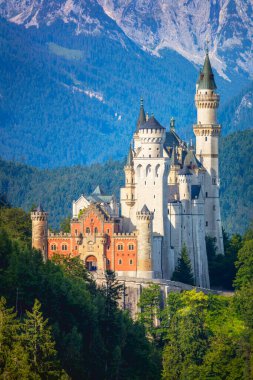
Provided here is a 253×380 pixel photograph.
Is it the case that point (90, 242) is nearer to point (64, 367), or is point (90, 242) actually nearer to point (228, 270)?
point (228, 270)

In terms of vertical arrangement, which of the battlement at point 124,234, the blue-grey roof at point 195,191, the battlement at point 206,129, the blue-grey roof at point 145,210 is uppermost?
the battlement at point 206,129

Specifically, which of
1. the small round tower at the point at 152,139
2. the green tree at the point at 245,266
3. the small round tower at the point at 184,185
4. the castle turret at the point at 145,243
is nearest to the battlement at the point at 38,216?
the castle turret at the point at 145,243

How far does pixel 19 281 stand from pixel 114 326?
7.69 meters

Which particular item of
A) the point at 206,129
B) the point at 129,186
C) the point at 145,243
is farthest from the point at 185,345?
the point at 206,129

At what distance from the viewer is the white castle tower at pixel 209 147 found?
142 m

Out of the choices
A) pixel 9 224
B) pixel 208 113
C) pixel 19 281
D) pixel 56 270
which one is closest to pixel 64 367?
pixel 19 281

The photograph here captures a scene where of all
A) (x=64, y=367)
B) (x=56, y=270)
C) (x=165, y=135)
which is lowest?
(x=64, y=367)

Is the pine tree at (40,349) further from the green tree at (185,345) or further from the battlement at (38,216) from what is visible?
the battlement at (38,216)

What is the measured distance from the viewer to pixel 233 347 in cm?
11200

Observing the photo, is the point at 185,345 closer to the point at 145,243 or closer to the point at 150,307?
the point at 150,307

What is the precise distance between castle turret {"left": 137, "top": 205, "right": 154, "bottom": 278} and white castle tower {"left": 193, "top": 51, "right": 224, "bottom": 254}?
15057 millimetres

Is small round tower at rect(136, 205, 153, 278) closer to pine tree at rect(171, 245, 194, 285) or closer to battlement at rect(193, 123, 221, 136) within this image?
pine tree at rect(171, 245, 194, 285)

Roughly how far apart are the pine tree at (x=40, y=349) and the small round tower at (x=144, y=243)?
27823 millimetres

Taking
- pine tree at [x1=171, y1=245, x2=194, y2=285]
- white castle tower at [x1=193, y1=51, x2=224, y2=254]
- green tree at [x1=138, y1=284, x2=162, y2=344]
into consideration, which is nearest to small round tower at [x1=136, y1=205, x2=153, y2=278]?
green tree at [x1=138, y1=284, x2=162, y2=344]
